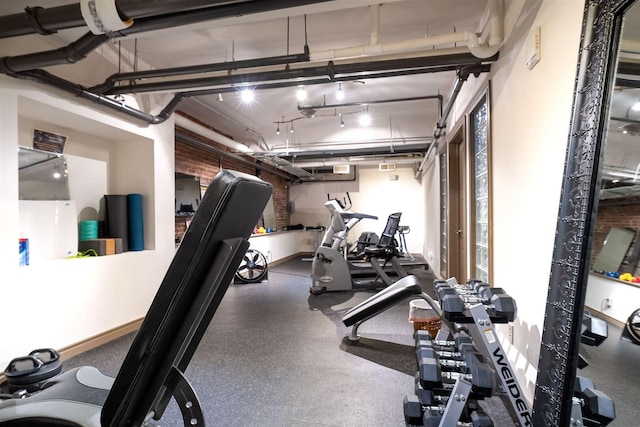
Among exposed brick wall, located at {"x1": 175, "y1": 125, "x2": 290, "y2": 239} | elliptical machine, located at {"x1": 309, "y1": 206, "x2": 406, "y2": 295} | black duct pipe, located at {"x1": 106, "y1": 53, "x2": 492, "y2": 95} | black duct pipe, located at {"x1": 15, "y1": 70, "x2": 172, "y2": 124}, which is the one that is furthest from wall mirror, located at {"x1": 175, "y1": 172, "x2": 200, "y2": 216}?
black duct pipe, located at {"x1": 106, "y1": 53, "x2": 492, "y2": 95}

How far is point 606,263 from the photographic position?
122 centimetres

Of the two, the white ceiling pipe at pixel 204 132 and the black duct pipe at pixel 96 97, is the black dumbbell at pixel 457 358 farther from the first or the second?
the white ceiling pipe at pixel 204 132

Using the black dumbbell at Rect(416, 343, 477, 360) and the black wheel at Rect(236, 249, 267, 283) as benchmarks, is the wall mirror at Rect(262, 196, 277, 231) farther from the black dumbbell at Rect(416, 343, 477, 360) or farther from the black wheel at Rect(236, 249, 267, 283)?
the black dumbbell at Rect(416, 343, 477, 360)

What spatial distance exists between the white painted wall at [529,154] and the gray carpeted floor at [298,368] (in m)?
0.58

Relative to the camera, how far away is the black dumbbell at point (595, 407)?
1.21 meters

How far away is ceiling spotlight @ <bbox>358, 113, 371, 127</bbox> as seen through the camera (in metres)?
5.52

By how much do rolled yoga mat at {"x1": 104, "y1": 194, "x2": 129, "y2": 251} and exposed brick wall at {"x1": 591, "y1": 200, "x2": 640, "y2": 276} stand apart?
161 inches

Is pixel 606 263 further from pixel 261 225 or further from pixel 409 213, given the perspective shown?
pixel 409 213

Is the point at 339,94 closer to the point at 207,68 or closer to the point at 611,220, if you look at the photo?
the point at 207,68

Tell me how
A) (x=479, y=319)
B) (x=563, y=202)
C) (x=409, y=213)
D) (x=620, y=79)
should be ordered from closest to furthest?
(x=620, y=79), (x=563, y=202), (x=479, y=319), (x=409, y=213)

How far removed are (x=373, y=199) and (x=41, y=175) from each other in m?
8.41

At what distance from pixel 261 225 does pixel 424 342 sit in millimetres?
6409

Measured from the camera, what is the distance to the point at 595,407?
121cm

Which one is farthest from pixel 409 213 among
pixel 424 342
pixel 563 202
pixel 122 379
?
pixel 122 379
